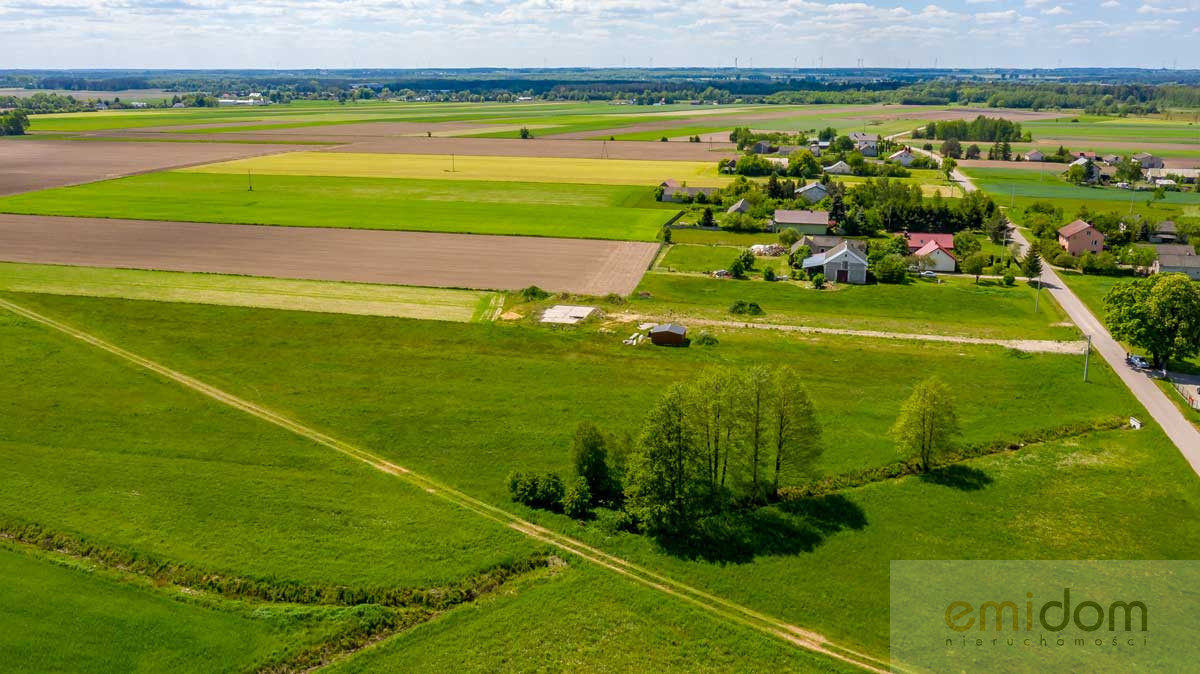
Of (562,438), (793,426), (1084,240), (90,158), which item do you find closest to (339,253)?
(562,438)

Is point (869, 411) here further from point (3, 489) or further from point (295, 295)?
point (295, 295)

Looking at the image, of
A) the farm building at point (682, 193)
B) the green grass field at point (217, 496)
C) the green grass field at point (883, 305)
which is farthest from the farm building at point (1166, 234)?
the green grass field at point (217, 496)

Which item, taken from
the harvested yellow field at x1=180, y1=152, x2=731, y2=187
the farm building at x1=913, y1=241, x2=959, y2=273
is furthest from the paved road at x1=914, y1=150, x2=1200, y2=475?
the harvested yellow field at x1=180, y1=152, x2=731, y2=187

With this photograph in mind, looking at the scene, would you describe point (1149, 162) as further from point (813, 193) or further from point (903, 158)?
point (813, 193)

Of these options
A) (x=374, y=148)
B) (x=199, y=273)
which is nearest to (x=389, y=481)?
(x=199, y=273)

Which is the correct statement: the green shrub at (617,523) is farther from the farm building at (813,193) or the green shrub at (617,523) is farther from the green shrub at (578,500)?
the farm building at (813,193)
